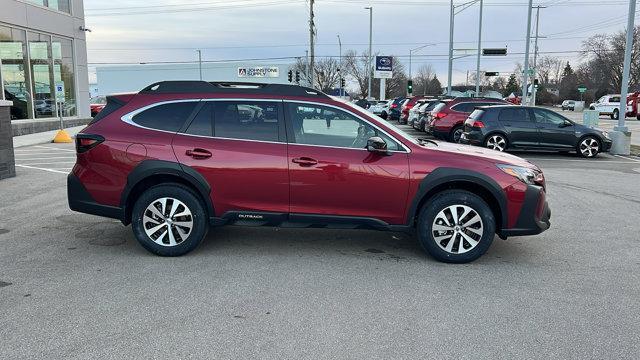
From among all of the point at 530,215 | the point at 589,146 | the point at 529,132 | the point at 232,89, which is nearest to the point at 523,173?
the point at 530,215

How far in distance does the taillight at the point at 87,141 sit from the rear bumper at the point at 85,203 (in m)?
0.32

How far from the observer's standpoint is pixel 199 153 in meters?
5.33

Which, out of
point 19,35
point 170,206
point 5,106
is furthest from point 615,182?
point 19,35

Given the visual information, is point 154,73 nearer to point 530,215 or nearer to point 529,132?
point 529,132

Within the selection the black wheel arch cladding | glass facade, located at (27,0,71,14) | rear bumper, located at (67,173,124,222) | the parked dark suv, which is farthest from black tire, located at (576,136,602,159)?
glass facade, located at (27,0,71,14)

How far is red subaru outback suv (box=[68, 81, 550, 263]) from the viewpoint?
17.4 ft

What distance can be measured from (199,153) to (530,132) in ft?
41.1

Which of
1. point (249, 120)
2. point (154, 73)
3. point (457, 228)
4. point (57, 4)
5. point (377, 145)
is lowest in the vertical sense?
point (457, 228)

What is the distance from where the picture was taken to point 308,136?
17.8 ft

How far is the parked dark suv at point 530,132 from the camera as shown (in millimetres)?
15398

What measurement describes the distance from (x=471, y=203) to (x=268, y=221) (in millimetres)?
2056

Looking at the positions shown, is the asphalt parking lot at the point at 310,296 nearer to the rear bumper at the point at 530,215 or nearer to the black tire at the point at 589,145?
the rear bumper at the point at 530,215

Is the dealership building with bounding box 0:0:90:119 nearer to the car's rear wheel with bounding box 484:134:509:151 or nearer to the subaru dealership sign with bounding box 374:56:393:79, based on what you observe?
the car's rear wheel with bounding box 484:134:509:151

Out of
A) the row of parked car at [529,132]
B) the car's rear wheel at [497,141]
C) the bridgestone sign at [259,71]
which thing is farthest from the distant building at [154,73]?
the car's rear wheel at [497,141]
